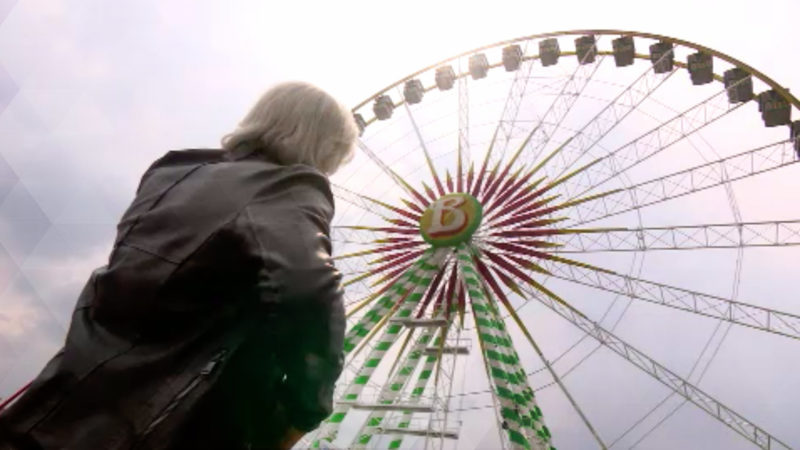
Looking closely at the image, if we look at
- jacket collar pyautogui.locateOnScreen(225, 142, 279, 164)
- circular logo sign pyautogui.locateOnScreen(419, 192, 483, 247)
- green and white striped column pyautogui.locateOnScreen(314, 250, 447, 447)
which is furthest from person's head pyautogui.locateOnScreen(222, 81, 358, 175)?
circular logo sign pyautogui.locateOnScreen(419, 192, 483, 247)

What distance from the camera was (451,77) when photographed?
712 inches

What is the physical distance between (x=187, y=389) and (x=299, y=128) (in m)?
0.78

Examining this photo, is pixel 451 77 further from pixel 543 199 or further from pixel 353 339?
pixel 353 339

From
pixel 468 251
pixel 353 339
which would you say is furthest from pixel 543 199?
pixel 353 339

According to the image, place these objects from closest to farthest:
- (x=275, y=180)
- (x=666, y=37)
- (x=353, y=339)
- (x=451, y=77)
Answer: (x=275, y=180) < (x=353, y=339) < (x=666, y=37) < (x=451, y=77)

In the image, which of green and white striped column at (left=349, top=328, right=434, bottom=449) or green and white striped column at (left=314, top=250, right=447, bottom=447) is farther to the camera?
green and white striped column at (left=349, top=328, right=434, bottom=449)


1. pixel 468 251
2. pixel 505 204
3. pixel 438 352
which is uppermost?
pixel 505 204

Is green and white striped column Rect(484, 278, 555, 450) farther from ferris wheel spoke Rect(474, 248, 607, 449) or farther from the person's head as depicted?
the person's head

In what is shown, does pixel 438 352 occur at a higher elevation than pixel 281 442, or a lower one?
lower

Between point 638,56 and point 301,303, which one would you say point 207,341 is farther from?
point 638,56

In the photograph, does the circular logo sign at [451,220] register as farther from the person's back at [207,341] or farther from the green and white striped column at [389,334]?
the person's back at [207,341]

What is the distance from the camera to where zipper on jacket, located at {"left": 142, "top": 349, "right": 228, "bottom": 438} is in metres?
1.15

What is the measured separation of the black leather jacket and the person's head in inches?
11.7

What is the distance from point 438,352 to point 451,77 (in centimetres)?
855
